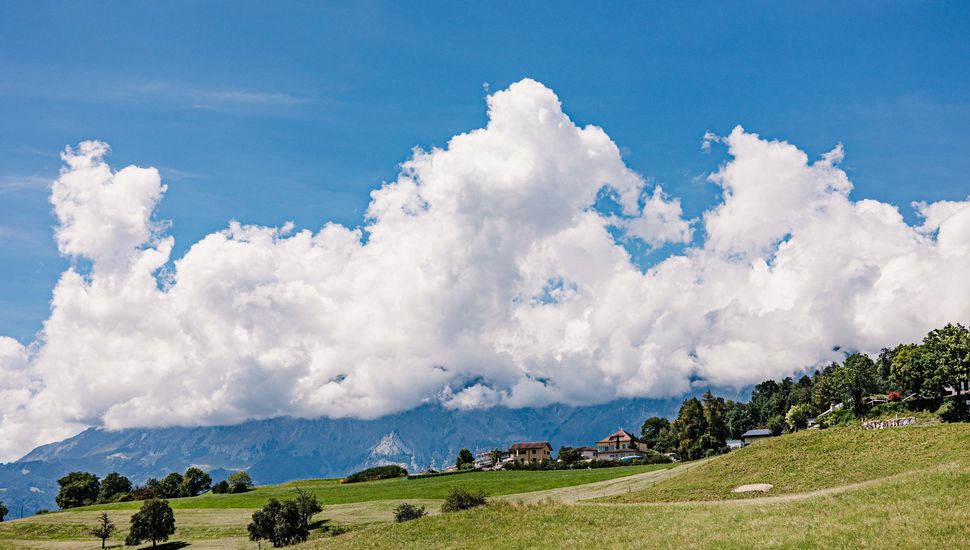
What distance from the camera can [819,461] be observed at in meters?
77.5

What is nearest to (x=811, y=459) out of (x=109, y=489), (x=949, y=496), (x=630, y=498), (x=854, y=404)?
A: (x=630, y=498)

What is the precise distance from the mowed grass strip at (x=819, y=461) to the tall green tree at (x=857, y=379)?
2567cm

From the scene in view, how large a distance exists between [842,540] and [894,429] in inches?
2345

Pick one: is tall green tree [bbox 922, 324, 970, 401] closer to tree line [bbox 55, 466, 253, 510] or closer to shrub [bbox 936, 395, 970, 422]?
shrub [bbox 936, 395, 970, 422]

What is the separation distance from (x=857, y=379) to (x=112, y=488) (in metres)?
194

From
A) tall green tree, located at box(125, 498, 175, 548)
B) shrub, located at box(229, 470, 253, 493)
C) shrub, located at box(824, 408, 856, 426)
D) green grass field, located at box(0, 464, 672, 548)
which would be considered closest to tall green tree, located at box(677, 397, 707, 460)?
green grass field, located at box(0, 464, 672, 548)

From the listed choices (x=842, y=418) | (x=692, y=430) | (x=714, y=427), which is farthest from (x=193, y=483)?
(x=842, y=418)

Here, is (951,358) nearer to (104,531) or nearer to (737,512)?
(737,512)

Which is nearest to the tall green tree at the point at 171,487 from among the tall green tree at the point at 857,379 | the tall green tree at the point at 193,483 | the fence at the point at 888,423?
the tall green tree at the point at 193,483

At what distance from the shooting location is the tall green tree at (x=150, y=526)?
314ft

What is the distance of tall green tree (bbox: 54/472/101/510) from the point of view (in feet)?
591

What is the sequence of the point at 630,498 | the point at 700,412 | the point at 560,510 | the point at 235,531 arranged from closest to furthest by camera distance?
the point at 560,510 → the point at 630,498 → the point at 235,531 → the point at 700,412

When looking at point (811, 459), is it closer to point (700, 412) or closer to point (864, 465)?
point (864, 465)

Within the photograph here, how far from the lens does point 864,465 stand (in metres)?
71.7
